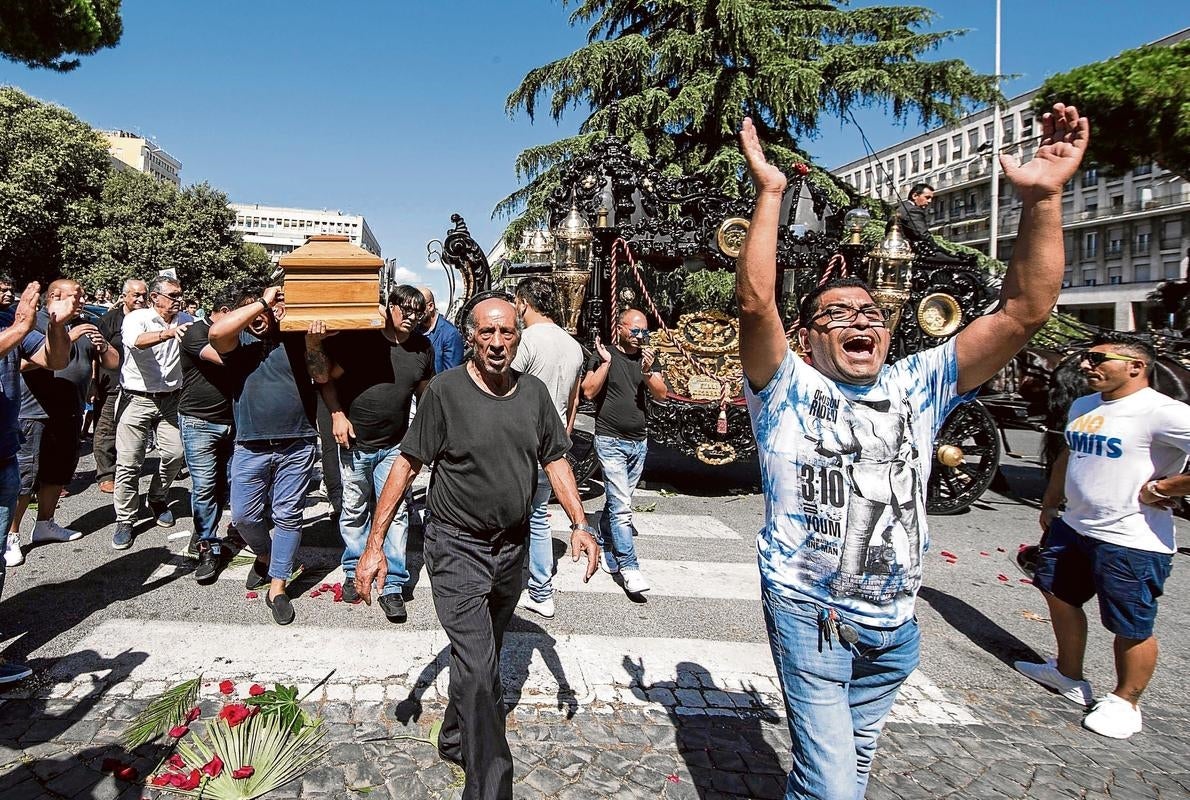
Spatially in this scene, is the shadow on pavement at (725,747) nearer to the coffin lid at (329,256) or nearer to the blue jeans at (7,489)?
the coffin lid at (329,256)

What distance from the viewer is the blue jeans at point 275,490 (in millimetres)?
4512

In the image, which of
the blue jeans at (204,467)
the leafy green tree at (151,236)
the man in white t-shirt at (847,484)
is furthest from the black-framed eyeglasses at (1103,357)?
the leafy green tree at (151,236)

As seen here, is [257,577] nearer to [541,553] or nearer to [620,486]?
[541,553]

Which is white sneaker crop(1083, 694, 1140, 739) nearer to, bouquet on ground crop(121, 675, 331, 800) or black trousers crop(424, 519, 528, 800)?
black trousers crop(424, 519, 528, 800)

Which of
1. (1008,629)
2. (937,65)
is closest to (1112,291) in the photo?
(937,65)

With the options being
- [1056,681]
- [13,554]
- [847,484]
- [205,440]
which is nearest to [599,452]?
[205,440]

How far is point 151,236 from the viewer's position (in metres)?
33.7

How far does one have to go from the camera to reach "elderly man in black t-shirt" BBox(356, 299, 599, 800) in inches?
111

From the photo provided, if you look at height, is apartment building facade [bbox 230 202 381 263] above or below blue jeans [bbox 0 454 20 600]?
above

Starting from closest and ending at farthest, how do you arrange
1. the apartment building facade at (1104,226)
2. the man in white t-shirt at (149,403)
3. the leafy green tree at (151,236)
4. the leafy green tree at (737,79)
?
1. the man in white t-shirt at (149,403)
2. the leafy green tree at (737,79)
3. the leafy green tree at (151,236)
4. the apartment building facade at (1104,226)

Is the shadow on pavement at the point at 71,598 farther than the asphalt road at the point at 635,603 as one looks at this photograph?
No

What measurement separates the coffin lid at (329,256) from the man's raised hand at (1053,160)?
11.2 ft

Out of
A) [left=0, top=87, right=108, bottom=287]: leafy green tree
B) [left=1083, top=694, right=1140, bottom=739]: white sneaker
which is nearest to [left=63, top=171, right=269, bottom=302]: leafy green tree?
[left=0, top=87, right=108, bottom=287]: leafy green tree

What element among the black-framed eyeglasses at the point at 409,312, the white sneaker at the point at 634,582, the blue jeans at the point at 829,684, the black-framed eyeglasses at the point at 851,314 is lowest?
the white sneaker at the point at 634,582
